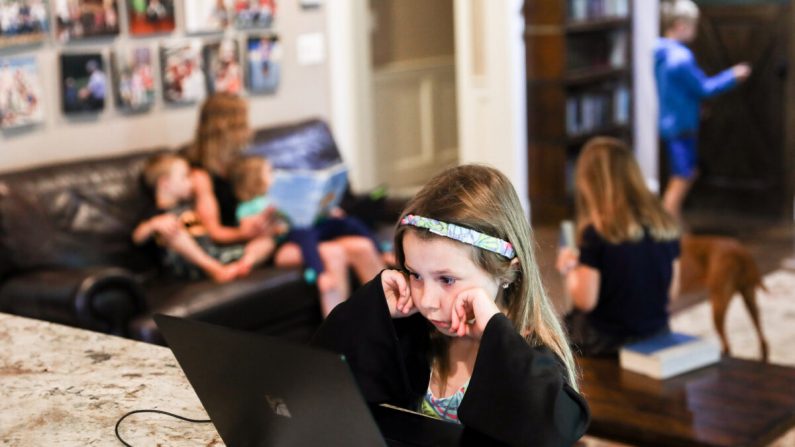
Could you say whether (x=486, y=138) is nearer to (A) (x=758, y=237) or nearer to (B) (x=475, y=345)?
(A) (x=758, y=237)

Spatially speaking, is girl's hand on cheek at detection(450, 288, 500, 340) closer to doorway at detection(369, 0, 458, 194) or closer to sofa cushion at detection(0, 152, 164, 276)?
sofa cushion at detection(0, 152, 164, 276)

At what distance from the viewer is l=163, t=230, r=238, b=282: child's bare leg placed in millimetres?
4539

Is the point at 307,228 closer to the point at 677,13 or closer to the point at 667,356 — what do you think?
the point at 667,356

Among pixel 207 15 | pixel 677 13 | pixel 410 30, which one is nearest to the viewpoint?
pixel 207 15

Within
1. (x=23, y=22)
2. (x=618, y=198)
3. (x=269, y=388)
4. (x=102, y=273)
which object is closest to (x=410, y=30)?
(x=23, y=22)

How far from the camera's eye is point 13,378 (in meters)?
2.01

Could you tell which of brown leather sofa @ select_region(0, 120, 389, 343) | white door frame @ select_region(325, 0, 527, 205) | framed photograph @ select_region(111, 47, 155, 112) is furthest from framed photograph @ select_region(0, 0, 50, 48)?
white door frame @ select_region(325, 0, 527, 205)

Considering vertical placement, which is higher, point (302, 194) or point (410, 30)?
point (410, 30)

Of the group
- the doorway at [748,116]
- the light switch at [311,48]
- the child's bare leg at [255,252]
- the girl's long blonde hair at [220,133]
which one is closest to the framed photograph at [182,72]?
the girl's long blonde hair at [220,133]

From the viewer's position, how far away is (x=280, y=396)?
1.40 metres

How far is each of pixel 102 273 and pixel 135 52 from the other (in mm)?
1419

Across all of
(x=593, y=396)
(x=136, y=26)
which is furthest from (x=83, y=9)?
(x=593, y=396)

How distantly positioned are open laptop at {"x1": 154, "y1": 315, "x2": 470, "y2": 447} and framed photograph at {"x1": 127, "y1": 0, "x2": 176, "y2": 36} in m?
3.80

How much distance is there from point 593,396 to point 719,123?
16.0 ft
